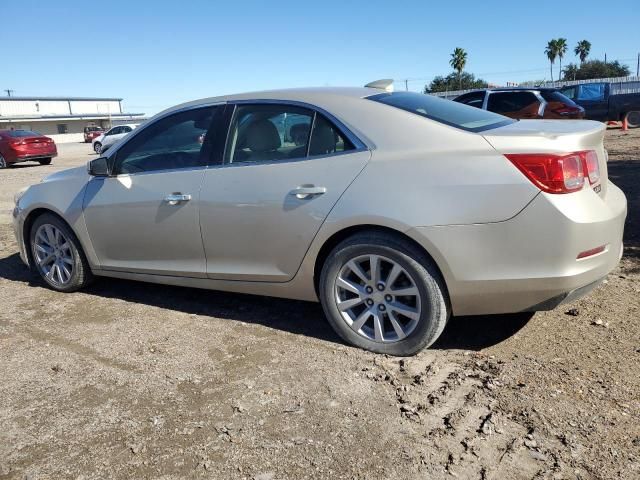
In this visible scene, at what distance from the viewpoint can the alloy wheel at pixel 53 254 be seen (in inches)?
189

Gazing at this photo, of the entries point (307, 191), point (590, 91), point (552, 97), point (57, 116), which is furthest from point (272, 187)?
point (57, 116)

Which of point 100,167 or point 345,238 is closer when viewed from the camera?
point 345,238

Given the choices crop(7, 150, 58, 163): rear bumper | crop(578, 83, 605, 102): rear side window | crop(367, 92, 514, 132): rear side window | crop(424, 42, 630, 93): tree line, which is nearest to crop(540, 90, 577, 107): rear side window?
crop(578, 83, 605, 102): rear side window

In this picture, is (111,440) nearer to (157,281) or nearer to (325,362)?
(325,362)

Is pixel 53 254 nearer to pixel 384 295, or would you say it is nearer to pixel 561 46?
pixel 384 295

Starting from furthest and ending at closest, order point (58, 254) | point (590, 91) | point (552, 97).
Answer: point (590, 91), point (552, 97), point (58, 254)

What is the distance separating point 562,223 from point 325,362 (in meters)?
1.56

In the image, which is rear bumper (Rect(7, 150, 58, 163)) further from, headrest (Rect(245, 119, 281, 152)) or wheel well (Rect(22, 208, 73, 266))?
headrest (Rect(245, 119, 281, 152))

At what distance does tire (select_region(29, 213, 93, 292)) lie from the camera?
471cm

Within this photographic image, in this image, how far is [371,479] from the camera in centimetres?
232

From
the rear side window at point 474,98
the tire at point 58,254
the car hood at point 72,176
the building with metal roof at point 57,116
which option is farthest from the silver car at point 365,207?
the building with metal roof at point 57,116

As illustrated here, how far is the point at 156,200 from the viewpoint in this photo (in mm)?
4059

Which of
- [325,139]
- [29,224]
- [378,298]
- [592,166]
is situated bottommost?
[378,298]

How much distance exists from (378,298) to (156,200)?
182 centimetres
